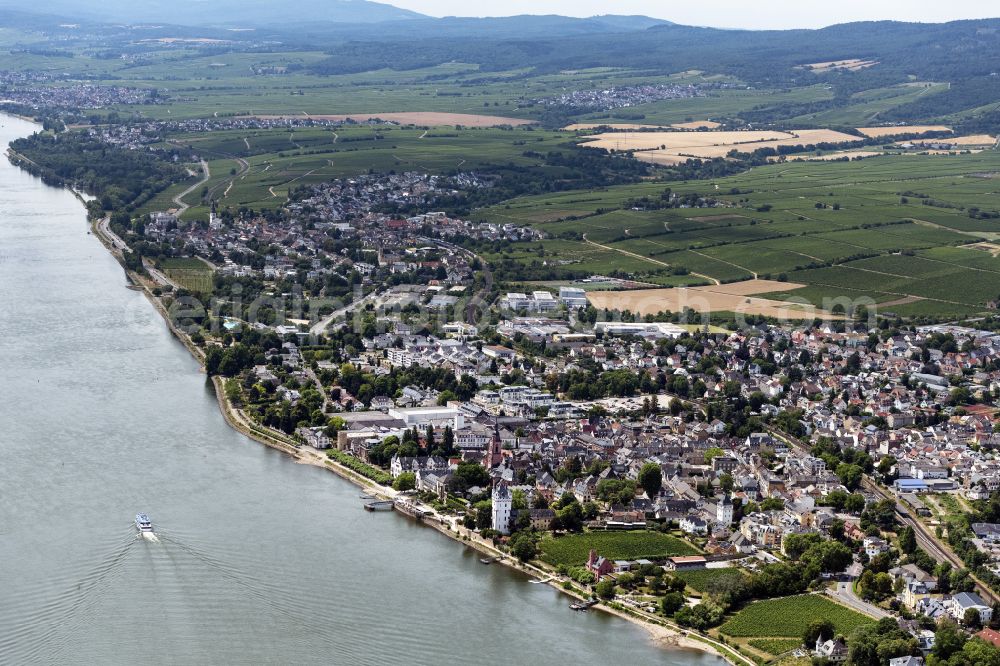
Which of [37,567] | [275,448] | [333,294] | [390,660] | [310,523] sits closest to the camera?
[390,660]

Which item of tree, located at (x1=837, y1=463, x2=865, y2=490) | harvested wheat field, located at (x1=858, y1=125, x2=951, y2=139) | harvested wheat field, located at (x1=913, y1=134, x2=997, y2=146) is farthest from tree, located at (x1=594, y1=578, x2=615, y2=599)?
harvested wheat field, located at (x1=858, y1=125, x2=951, y2=139)

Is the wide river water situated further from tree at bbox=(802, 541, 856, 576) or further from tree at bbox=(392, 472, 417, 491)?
tree at bbox=(802, 541, 856, 576)

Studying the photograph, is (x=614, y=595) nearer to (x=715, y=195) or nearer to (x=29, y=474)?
(x=29, y=474)

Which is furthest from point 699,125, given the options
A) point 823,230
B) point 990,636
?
point 990,636

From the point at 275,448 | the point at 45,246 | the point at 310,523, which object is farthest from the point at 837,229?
the point at 310,523

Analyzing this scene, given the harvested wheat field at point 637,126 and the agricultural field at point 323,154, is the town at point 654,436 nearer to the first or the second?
the agricultural field at point 323,154

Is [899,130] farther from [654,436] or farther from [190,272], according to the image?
[654,436]
